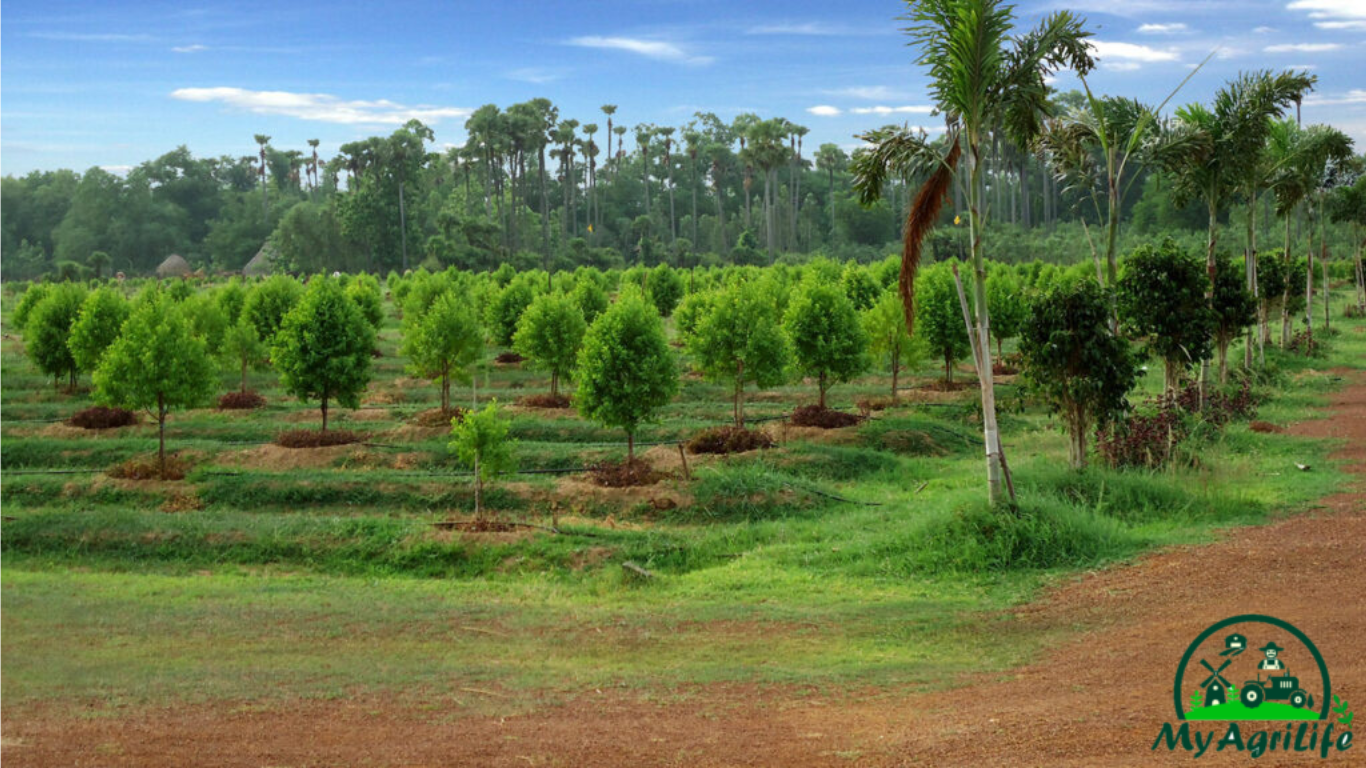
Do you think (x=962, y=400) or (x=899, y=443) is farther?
(x=962, y=400)

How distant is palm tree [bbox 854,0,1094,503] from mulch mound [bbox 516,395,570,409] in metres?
16.8

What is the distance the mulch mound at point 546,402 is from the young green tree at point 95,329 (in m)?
11.5

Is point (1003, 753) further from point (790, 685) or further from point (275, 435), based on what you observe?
point (275, 435)

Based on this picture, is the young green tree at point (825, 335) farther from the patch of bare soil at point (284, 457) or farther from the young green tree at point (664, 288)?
the young green tree at point (664, 288)

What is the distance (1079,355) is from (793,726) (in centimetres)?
1047

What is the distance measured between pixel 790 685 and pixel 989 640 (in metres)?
2.56

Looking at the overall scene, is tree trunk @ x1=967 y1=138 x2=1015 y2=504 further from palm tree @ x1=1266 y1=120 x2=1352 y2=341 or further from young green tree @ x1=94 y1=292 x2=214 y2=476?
young green tree @ x1=94 y1=292 x2=214 y2=476

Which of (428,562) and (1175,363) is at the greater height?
(1175,363)

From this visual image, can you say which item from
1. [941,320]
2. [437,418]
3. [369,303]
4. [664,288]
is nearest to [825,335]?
[941,320]

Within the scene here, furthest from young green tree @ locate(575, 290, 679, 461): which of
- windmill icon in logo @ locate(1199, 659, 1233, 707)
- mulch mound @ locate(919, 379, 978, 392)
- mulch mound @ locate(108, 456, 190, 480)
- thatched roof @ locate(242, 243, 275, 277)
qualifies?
thatched roof @ locate(242, 243, 275, 277)

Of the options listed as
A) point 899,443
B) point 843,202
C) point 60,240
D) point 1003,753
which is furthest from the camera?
point 843,202

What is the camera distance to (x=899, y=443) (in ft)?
83.0

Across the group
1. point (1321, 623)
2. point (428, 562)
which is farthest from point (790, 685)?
point (428, 562)

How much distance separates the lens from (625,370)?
867 inches
